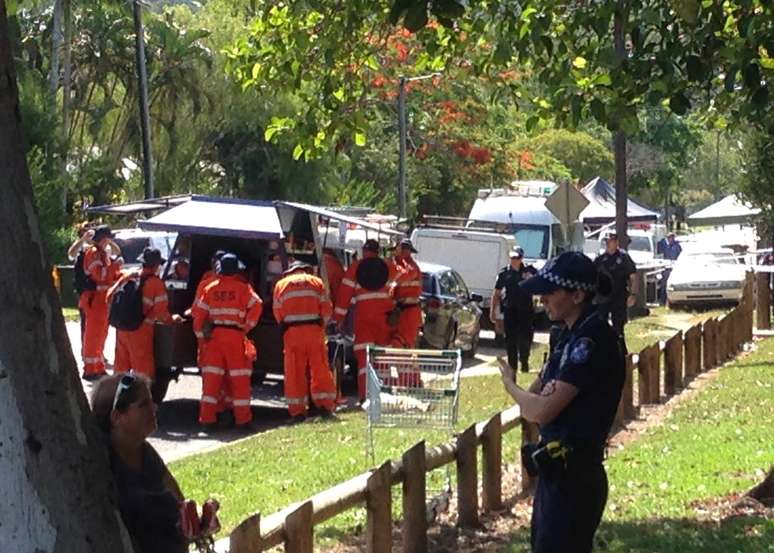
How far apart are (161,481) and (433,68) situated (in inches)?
322

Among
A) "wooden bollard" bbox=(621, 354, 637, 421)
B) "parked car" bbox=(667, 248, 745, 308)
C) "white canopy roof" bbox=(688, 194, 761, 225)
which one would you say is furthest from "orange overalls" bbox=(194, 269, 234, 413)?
"white canopy roof" bbox=(688, 194, 761, 225)

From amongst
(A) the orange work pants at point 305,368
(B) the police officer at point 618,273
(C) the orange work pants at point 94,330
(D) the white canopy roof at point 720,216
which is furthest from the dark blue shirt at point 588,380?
(D) the white canopy roof at point 720,216

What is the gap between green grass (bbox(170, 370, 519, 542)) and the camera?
10469 mm

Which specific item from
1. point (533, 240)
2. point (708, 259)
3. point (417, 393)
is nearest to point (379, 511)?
point (417, 393)

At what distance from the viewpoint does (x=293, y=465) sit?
1252 cm

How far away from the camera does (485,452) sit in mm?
10367

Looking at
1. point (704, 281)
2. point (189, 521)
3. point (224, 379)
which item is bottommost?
point (704, 281)

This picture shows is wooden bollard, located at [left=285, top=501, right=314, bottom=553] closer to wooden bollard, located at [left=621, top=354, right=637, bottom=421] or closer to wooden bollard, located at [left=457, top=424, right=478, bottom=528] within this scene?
wooden bollard, located at [left=457, top=424, right=478, bottom=528]

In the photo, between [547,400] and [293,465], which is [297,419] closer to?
[293,465]

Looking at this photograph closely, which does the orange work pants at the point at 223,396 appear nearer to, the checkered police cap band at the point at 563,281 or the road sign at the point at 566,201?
the checkered police cap band at the point at 563,281

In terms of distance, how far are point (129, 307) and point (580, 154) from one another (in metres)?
56.7

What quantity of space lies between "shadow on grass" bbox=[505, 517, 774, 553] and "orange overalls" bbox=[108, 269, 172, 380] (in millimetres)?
7324

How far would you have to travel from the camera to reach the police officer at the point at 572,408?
20.4 feet

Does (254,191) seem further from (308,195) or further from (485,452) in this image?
(485,452)
